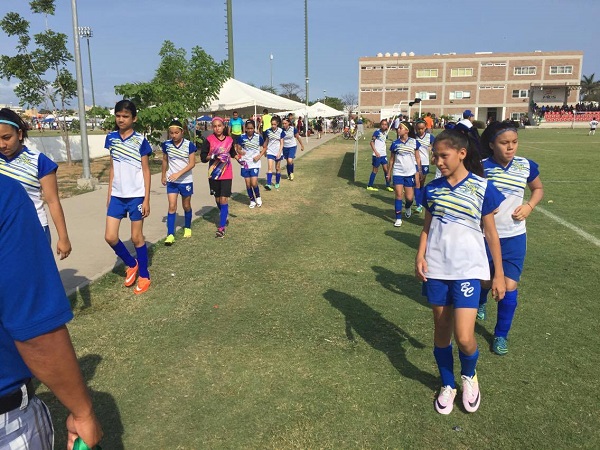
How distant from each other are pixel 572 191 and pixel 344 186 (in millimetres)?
5862

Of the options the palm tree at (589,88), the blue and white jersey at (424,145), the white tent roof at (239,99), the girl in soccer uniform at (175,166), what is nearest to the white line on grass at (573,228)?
the blue and white jersey at (424,145)

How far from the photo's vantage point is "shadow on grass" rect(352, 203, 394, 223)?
31.1ft

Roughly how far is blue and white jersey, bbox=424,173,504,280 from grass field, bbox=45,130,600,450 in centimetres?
98

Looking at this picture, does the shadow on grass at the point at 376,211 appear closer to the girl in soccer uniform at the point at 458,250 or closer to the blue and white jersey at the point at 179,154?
the blue and white jersey at the point at 179,154

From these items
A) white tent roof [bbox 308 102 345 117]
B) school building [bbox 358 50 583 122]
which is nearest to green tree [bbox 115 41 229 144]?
white tent roof [bbox 308 102 345 117]

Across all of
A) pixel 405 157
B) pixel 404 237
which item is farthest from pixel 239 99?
pixel 404 237

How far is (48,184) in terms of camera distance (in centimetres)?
391

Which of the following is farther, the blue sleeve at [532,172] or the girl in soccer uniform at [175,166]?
the girl in soccer uniform at [175,166]

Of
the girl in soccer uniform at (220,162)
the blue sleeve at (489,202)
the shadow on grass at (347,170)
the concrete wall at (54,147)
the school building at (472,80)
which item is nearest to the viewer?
the blue sleeve at (489,202)

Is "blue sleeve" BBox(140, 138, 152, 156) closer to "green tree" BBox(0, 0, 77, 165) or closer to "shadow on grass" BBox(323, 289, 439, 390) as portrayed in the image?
"shadow on grass" BBox(323, 289, 439, 390)

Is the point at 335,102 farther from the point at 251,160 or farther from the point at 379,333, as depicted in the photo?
the point at 379,333

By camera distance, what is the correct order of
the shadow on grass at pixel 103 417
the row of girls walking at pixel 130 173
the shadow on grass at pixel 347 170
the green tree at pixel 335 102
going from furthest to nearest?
the green tree at pixel 335 102
the shadow on grass at pixel 347 170
the row of girls walking at pixel 130 173
the shadow on grass at pixel 103 417

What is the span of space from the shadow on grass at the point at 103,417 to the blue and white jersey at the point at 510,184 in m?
3.20

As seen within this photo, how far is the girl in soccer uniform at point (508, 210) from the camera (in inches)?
153
